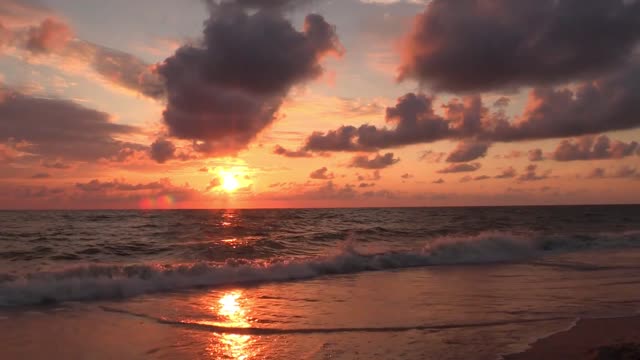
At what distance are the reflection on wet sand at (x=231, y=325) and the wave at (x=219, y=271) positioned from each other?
278 cm

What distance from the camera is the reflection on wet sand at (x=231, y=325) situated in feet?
26.1

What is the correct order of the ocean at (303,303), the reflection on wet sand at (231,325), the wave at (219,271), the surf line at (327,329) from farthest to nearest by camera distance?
the wave at (219,271) → the surf line at (327,329) → the ocean at (303,303) → the reflection on wet sand at (231,325)

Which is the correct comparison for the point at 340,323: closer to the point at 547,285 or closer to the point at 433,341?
the point at 433,341

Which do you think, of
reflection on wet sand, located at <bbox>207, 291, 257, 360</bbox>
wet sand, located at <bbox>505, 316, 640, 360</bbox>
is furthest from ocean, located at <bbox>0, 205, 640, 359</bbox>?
wet sand, located at <bbox>505, 316, 640, 360</bbox>

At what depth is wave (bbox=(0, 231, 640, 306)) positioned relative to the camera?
13675mm

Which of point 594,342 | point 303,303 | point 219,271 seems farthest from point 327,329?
point 219,271

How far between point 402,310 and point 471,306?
5.20 ft

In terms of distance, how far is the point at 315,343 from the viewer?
8414mm

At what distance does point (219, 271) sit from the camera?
17.2 meters

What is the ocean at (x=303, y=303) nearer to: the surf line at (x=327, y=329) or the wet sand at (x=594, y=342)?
the surf line at (x=327, y=329)

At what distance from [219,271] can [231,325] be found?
752cm

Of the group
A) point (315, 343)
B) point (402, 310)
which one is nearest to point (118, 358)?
point (315, 343)

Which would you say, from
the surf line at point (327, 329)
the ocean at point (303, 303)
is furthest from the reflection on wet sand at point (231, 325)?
the surf line at point (327, 329)

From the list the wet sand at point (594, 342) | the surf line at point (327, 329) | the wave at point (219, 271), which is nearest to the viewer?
the wet sand at point (594, 342)
